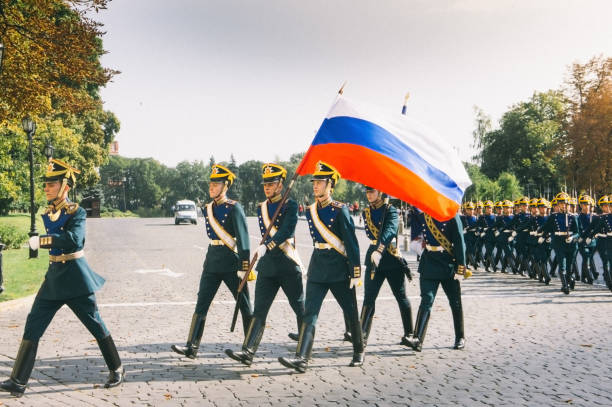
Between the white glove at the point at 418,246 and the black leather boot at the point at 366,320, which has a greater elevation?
the white glove at the point at 418,246

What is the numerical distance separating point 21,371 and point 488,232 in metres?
12.9

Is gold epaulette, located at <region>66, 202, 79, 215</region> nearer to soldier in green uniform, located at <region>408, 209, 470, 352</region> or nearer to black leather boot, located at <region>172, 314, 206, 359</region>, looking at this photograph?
black leather boot, located at <region>172, 314, 206, 359</region>

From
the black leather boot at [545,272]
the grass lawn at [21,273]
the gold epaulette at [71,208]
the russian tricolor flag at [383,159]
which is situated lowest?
the grass lawn at [21,273]

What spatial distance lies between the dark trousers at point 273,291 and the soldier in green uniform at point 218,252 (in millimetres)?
341

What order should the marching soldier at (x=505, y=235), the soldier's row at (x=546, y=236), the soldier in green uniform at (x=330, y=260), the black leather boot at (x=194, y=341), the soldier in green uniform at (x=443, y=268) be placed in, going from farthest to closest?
the marching soldier at (x=505, y=235)
the soldier's row at (x=546, y=236)
the soldier in green uniform at (x=443, y=268)
the black leather boot at (x=194, y=341)
the soldier in green uniform at (x=330, y=260)

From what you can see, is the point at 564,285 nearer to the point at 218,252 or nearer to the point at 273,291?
the point at 273,291

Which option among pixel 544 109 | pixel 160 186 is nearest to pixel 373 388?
pixel 544 109

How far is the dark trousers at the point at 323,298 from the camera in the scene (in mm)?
6152

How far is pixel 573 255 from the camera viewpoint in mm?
12102

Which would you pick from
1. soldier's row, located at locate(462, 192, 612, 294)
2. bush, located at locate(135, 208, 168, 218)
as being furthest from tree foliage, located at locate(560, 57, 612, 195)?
bush, located at locate(135, 208, 168, 218)

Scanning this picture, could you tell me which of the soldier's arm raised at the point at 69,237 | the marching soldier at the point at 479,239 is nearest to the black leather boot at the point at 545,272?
the marching soldier at the point at 479,239

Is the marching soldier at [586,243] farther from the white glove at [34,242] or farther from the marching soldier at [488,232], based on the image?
the white glove at [34,242]

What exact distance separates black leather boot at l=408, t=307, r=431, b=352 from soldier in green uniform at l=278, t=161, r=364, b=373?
0.86 meters

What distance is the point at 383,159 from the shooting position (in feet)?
22.2
